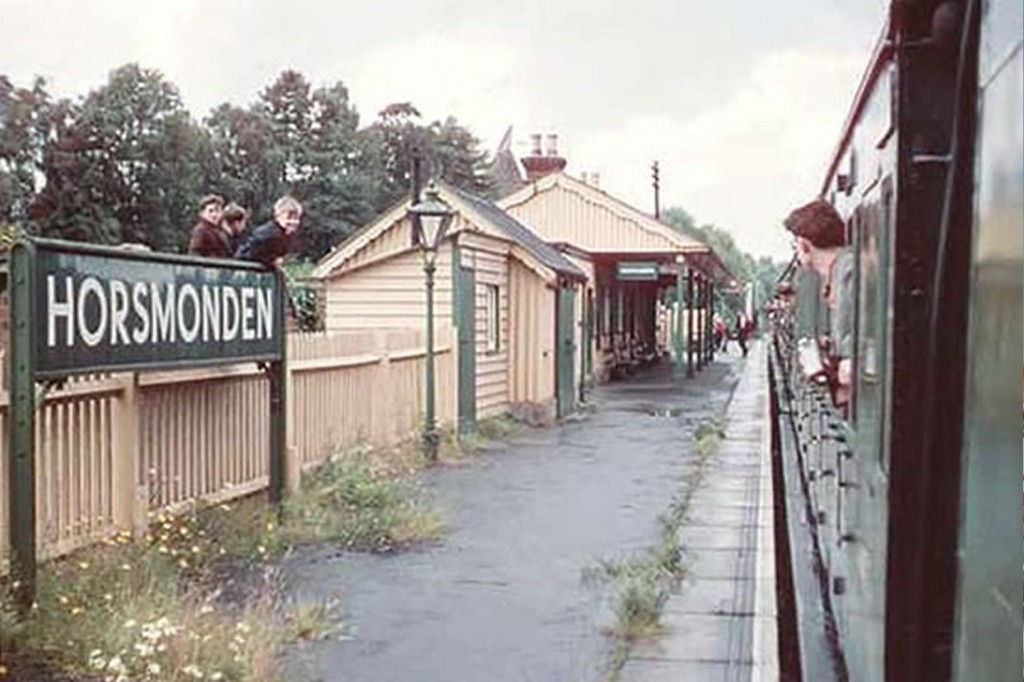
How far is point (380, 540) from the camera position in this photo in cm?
887

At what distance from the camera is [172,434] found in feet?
28.1

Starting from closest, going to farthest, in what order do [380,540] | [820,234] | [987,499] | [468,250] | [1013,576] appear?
[1013,576], [987,499], [820,234], [380,540], [468,250]

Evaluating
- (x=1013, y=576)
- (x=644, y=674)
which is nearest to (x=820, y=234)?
(x=644, y=674)

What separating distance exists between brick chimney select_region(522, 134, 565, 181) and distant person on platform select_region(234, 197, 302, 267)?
25355 millimetres

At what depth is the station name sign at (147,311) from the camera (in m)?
6.24

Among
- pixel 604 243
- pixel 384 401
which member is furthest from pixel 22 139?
pixel 384 401

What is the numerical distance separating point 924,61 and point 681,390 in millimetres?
25506

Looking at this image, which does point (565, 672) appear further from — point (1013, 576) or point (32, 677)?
point (1013, 576)

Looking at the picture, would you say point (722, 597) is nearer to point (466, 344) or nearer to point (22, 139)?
point (466, 344)

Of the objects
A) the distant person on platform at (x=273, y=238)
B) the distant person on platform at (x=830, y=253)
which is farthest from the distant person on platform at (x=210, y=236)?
the distant person on platform at (x=830, y=253)

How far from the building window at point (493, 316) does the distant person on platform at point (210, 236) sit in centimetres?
830

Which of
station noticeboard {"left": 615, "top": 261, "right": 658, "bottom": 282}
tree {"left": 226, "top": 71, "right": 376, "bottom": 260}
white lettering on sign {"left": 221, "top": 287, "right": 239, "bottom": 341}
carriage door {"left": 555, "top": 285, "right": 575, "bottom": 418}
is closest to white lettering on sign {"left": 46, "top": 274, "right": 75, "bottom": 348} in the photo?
white lettering on sign {"left": 221, "top": 287, "right": 239, "bottom": 341}

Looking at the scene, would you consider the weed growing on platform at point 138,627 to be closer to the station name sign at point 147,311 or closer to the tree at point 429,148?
the station name sign at point 147,311

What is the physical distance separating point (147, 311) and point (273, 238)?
207 centimetres
